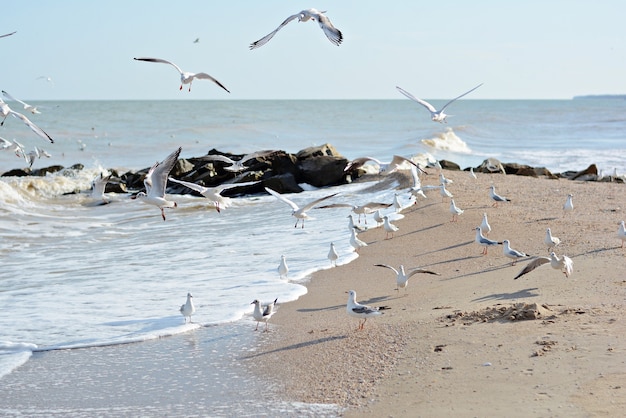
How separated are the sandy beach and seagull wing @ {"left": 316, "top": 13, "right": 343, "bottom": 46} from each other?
9.69 feet

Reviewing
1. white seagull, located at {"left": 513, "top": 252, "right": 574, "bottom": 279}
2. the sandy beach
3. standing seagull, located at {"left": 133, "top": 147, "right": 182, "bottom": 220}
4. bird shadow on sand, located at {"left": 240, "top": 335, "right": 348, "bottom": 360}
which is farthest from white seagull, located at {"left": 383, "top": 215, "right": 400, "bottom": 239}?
bird shadow on sand, located at {"left": 240, "top": 335, "right": 348, "bottom": 360}

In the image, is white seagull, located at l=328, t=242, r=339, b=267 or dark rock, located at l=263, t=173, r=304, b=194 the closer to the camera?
white seagull, located at l=328, t=242, r=339, b=267

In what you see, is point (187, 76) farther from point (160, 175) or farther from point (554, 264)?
point (554, 264)

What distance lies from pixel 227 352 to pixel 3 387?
199 centimetres

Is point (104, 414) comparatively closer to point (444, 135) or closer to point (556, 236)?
point (556, 236)

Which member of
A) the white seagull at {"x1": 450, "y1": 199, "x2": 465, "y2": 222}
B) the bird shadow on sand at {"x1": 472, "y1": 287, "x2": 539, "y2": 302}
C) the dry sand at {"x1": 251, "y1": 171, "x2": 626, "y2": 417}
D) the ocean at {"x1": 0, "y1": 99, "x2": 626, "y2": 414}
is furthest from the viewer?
the white seagull at {"x1": 450, "y1": 199, "x2": 465, "y2": 222}

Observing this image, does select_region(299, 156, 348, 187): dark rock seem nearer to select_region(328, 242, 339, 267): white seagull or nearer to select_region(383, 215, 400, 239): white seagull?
select_region(383, 215, 400, 239): white seagull

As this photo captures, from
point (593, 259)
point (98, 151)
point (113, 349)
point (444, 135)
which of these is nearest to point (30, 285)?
point (113, 349)

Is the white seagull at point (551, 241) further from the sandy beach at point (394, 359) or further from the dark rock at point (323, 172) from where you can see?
the dark rock at point (323, 172)

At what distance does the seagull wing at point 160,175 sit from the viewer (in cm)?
1017

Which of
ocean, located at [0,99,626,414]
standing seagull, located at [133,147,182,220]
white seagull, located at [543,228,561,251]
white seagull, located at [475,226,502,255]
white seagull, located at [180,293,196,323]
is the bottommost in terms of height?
ocean, located at [0,99,626,414]

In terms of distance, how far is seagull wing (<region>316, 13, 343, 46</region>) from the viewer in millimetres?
8703

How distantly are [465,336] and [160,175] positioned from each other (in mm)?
4926

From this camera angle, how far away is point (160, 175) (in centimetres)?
1046
